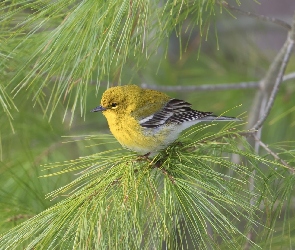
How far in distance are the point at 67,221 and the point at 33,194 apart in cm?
88

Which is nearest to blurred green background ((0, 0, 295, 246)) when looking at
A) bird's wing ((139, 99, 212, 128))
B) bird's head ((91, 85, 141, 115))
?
bird's head ((91, 85, 141, 115))

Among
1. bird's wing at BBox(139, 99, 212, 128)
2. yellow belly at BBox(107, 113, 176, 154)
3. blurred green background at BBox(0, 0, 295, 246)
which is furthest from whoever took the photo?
blurred green background at BBox(0, 0, 295, 246)

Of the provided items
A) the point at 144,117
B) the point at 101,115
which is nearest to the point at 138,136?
the point at 144,117

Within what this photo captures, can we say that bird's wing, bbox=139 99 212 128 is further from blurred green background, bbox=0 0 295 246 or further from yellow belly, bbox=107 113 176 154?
blurred green background, bbox=0 0 295 246

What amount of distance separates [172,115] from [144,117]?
0.11 m

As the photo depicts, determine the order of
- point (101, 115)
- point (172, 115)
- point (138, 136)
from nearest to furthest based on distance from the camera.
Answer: point (138, 136)
point (172, 115)
point (101, 115)

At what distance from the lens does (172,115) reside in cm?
234

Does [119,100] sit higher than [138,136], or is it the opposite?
[119,100]

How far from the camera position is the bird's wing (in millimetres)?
2289

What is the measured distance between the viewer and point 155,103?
2.37 m

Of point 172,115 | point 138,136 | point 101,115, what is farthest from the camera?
point 101,115

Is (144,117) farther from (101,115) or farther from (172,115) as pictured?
(101,115)

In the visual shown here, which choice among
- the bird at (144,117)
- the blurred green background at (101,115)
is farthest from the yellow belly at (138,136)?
the blurred green background at (101,115)

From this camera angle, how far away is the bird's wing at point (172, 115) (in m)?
2.29
